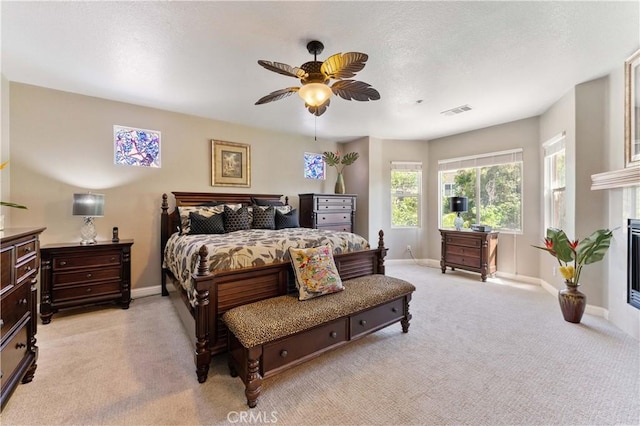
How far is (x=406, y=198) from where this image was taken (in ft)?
19.3

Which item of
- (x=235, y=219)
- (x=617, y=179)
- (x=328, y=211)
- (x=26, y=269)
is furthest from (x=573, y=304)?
(x=26, y=269)

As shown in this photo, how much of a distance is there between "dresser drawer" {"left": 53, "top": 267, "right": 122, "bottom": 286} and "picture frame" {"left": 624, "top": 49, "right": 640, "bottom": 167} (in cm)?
568

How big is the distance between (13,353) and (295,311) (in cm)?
178

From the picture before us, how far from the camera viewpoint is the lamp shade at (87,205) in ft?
10.3

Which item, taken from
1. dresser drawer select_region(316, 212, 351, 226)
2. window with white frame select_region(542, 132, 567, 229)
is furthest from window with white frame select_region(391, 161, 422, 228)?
window with white frame select_region(542, 132, 567, 229)

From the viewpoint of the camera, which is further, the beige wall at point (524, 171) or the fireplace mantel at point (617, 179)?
the beige wall at point (524, 171)

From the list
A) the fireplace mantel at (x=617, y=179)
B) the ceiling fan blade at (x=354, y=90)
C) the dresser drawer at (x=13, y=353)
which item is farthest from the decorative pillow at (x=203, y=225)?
the fireplace mantel at (x=617, y=179)

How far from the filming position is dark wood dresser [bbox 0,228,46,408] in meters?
1.54

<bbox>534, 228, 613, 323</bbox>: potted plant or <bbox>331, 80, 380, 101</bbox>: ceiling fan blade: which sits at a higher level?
<bbox>331, 80, 380, 101</bbox>: ceiling fan blade

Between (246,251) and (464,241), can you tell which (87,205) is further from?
(464,241)

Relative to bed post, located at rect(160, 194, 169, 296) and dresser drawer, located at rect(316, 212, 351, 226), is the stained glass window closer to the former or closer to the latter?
bed post, located at rect(160, 194, 169, 296)

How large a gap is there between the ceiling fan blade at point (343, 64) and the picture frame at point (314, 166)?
340 centimetres

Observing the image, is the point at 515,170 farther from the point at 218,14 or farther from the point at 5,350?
the point at 5,350

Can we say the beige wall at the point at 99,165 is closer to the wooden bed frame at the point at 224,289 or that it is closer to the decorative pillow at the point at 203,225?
the decorative pillow at the point at 203,225
